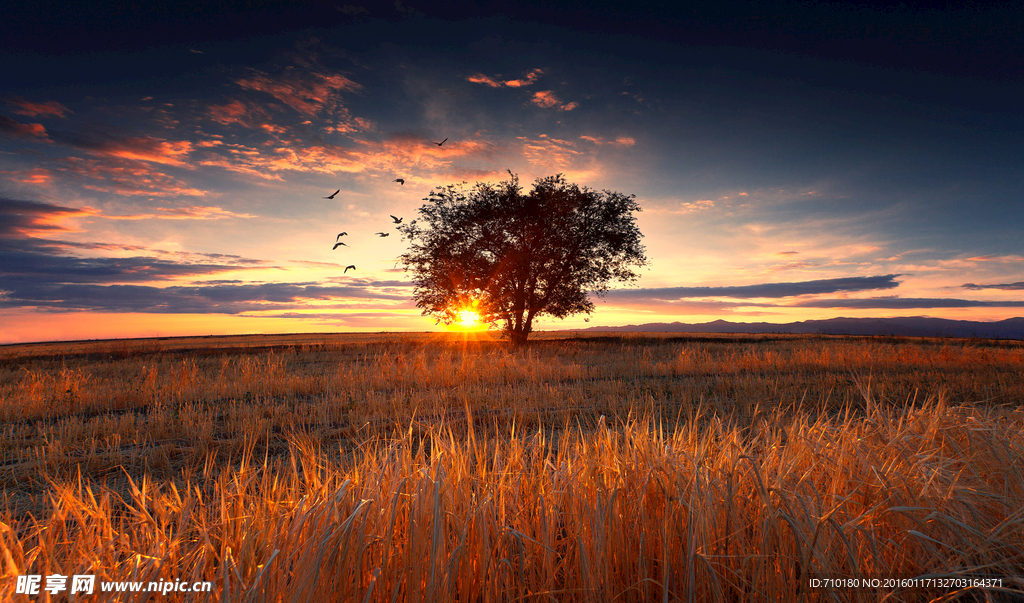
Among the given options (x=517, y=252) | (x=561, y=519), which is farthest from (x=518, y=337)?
(x=561, y=519)

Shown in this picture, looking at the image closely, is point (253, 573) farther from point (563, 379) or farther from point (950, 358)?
point (950, 358)

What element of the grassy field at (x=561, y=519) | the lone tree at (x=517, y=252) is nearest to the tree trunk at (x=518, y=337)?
the lone tree at (x=517, y=252)

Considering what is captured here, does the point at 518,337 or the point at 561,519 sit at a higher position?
the point at 561,519

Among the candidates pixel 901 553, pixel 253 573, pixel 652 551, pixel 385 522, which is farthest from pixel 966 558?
pixel 253 573

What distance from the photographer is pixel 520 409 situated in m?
8.59

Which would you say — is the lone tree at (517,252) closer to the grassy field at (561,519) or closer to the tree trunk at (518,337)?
the tree trunk at (518,337)

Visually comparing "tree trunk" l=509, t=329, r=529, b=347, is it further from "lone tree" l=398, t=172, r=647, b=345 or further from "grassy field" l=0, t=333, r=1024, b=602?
"grassy field" l=0, t=333, r=1024, b=602

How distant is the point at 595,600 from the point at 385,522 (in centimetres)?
123

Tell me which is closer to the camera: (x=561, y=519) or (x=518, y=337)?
(x=561, y=519)

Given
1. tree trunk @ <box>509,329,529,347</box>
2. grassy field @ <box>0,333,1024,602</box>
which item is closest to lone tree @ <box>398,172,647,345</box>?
tree trunk @ <box>509,329,529,347</box>

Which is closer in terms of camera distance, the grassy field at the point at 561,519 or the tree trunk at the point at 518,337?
the grassy field at the point at 561,519

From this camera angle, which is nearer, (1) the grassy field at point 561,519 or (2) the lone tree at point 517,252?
(1) the grassy field at point 561,519

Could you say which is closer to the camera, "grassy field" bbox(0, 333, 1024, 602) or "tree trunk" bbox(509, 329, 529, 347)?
"grassy field" bbox(0, 333, 1024, 602)

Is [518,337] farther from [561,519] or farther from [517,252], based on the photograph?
[561,519]
